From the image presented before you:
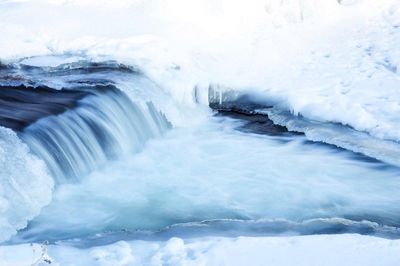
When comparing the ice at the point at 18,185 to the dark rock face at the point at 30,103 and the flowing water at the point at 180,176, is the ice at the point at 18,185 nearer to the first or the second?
the flowing water at the point at 180,176

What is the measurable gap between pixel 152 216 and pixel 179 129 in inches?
→ 77.0

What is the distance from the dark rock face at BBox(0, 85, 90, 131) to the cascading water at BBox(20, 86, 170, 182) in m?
0.09

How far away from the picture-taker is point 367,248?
3131mm

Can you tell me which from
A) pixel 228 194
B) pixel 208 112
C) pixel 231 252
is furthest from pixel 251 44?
pixel 231 252

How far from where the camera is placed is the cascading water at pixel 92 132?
16.6ft

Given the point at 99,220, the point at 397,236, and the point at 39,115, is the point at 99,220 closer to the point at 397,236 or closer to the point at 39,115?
the point at 39,115

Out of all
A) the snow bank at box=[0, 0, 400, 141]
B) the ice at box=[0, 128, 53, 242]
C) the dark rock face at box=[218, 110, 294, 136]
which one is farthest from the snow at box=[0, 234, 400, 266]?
the dark rock face at box=[218, 110, 294, 136]

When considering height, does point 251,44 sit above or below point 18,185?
above

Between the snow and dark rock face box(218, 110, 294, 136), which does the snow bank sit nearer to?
dark rock face box(218, 110, 294, 136)

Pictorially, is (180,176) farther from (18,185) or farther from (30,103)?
(30,103)

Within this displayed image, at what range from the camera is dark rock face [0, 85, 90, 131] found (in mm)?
5305

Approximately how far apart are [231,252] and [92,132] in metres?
2.86

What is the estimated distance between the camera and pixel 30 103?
5.77m

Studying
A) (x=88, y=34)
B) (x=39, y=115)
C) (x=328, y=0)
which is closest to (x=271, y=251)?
(x=39, y=115)
